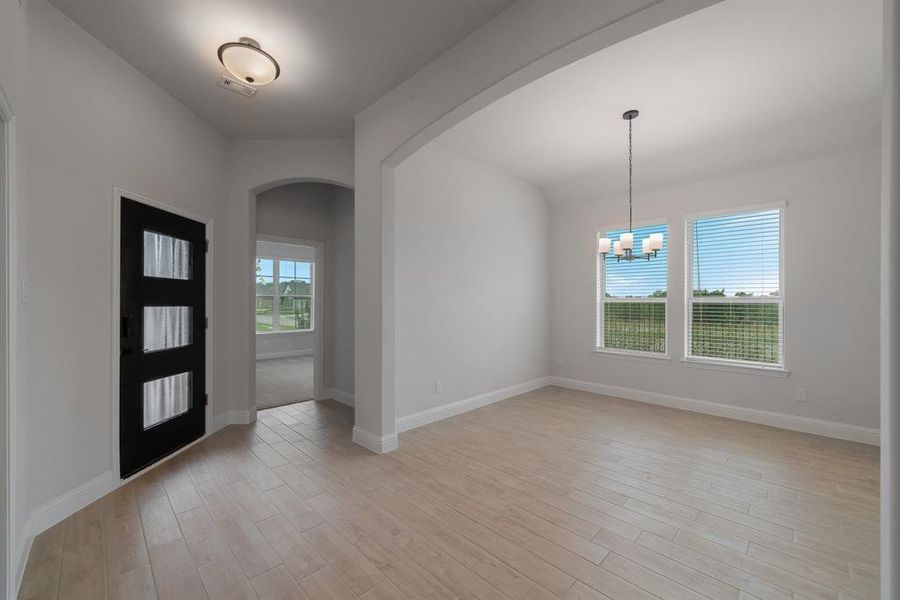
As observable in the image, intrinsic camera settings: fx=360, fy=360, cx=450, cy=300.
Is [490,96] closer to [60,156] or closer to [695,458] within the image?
[60,156]

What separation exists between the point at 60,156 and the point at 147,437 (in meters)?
2.11

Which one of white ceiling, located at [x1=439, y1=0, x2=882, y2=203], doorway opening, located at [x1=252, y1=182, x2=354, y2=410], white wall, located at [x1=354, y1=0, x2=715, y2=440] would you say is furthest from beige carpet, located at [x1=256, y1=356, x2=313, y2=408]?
white ceiling, located at [x1=439, y1=0, x2=882, y2=203]

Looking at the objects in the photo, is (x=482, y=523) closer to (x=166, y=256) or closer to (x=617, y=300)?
(x=166, y=256)

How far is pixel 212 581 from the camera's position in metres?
1.74

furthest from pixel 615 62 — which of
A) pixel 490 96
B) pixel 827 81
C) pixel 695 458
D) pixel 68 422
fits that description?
pixel 68 422

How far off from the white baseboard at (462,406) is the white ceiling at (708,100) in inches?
122

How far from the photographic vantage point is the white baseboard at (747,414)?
3560 mm

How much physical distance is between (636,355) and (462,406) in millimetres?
2575

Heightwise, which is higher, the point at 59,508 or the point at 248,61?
the point at 248,61

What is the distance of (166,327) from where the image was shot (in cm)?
314

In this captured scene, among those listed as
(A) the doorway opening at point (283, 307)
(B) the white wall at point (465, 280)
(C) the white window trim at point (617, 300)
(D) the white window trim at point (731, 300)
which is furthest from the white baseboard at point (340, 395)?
(D) the white window trim at point (731, 300)

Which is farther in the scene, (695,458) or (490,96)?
(695,458)

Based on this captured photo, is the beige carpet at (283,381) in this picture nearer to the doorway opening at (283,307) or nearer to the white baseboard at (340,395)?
the doorway opening at (283,307)

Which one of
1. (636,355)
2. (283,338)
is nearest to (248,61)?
(636,355)
